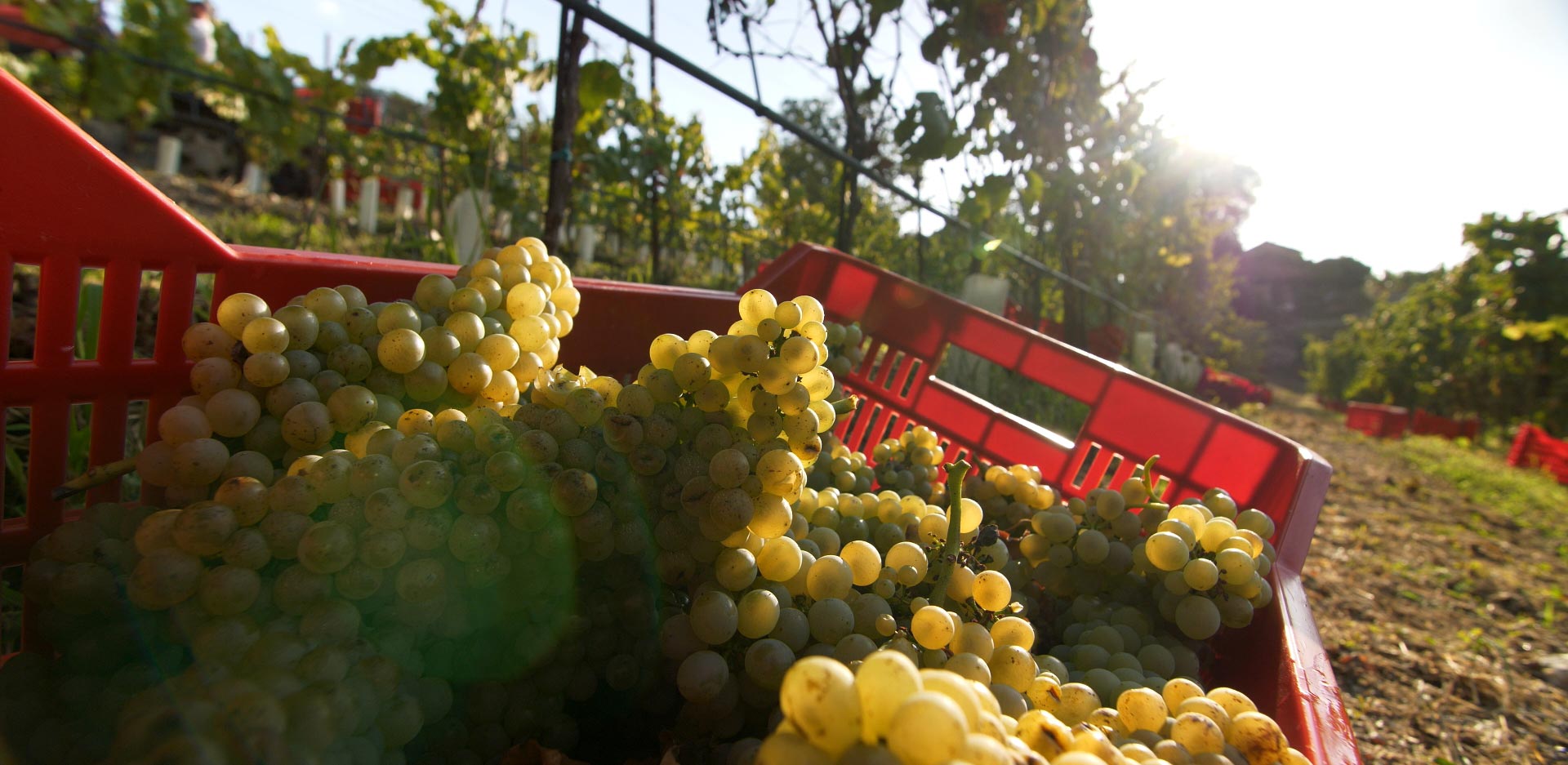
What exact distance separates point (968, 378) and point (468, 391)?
115 inches

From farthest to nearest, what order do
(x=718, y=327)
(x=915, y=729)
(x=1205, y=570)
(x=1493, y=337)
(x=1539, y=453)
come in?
(x=1493, y=337) < (x=1539, y=453) < (x=718, y=327) < (x=1205, y=570) < (x=915, y=729)

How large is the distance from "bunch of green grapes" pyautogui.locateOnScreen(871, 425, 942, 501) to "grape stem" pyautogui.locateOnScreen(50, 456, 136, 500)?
0.98m

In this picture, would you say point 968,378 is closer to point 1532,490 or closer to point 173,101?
point 1532,490

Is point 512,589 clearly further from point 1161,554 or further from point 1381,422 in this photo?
point 1381,422

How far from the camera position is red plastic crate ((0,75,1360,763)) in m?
0.70

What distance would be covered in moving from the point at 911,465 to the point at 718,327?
1.48 feet

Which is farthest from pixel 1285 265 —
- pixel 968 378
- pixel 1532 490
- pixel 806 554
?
pixel 806 554

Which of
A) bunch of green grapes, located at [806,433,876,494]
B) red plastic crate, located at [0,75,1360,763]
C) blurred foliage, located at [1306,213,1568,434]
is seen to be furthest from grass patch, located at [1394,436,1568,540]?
bunch of green grapes, located at [806,433,876,494]

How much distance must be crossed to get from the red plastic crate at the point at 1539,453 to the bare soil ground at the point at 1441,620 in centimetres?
447

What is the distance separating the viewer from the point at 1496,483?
293 inches

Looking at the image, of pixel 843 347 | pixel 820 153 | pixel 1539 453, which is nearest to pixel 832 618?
pixel 843 347

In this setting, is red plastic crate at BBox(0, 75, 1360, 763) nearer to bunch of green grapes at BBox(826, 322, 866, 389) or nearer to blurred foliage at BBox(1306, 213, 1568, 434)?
bunch of green grapes at BBox(826, 322, 866, 389)

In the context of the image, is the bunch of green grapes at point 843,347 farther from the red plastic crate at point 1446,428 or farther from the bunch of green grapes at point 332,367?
the red plastic crate at point 1446,428

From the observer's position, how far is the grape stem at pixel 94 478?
2.15 ft
